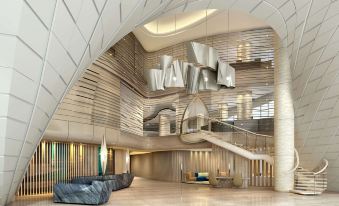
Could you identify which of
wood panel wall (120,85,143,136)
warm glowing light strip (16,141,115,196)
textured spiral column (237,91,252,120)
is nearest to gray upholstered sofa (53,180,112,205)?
warm glowing light strip (16,141,115,196)

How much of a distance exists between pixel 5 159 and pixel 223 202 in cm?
681

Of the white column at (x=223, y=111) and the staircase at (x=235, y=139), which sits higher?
the white column at (x=223, y=111)

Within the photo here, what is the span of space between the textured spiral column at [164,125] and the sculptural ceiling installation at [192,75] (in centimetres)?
1160

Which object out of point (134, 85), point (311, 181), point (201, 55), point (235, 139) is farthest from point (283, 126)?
point (134, 85)

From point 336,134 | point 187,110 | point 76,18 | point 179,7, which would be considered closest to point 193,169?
point 187,110

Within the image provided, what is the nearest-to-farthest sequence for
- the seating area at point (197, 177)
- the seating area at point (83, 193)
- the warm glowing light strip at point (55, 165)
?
the seating area at point (83, 193) → the warm glowing light strip at point (55, 165) → the seating area at point (197, 177)

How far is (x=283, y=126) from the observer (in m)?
15.2

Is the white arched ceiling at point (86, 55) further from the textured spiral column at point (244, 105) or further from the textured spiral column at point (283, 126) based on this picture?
the textured spiral column at point (244, 105)

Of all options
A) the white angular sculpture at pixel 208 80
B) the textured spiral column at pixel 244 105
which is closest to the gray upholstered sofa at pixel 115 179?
the white angular sculpture at pixel 208 80

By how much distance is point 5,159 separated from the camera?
7320 millimetres

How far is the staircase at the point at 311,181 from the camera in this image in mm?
13613

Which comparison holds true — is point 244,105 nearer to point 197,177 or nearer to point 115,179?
point 197,177

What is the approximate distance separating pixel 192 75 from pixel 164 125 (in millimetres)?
12497

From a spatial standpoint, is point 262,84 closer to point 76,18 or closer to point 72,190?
point 72,190
